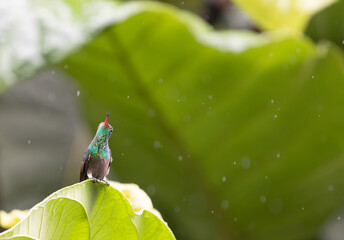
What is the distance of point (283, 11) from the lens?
3.39 feet

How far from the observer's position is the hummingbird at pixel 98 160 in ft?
0.92

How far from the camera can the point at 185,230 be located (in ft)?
3.20

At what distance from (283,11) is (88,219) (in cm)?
82

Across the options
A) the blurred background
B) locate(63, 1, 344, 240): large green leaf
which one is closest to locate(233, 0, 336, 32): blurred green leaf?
the blurred background

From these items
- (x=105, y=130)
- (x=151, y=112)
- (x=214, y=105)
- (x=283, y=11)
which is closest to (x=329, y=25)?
(x=283, y=11)

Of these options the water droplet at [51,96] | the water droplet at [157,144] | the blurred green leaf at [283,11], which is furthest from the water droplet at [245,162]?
the water droplet at [51,96]

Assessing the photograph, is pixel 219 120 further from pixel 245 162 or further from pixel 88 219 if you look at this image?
pixel 88 219

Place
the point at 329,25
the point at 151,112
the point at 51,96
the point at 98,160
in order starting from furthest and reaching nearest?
the point at 51,96 → the point at 329,25 → the point at 151,112 → the point at 98,160

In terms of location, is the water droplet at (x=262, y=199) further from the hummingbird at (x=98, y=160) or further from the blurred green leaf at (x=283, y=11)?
the hummingbird at (x=98, y=160)

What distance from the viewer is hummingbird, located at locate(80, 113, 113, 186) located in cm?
28

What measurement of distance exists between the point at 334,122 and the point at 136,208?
0.66 m

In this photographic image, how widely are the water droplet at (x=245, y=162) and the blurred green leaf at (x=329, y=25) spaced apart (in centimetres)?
27

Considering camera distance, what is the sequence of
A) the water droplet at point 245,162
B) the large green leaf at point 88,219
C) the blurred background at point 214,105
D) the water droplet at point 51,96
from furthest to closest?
the water droplet at point 51,96 < the water droplet at point 245,162 < the blurred background at point 214,105 < the large green leaf at point 88,219

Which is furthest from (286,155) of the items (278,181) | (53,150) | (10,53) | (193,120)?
(53,150)
